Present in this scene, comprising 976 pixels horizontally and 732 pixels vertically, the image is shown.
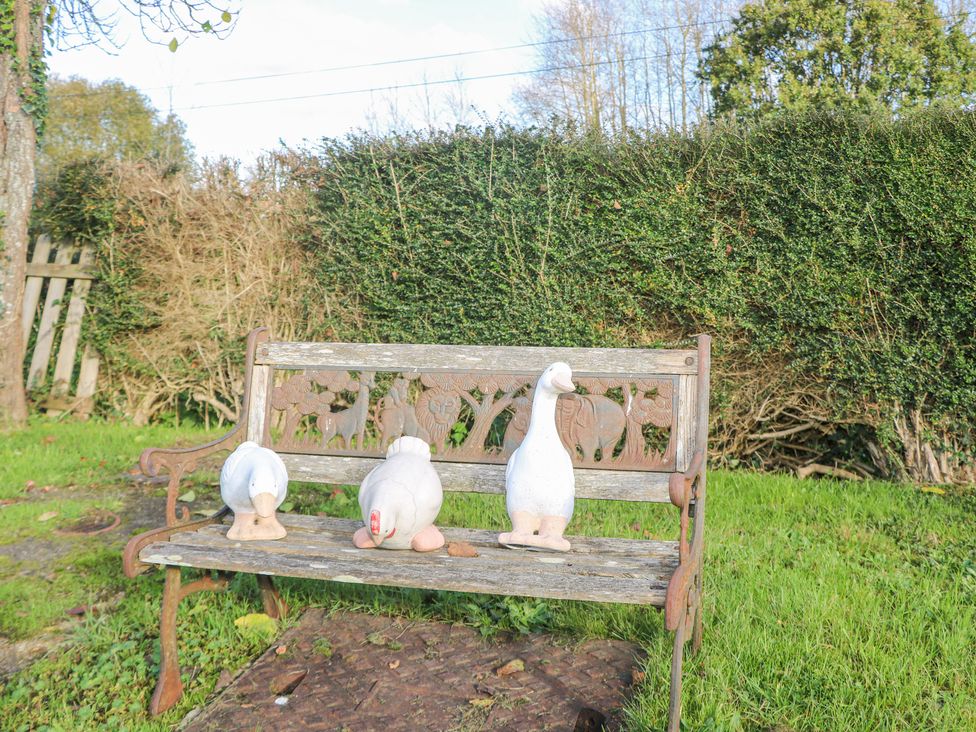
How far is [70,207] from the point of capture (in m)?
7.22

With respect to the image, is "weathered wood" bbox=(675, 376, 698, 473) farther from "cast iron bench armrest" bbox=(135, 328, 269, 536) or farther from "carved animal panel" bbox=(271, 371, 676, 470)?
"cast iron bench armrest" bbox=(135, 328, 269, 536)

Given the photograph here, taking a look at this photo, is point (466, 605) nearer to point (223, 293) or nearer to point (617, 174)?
point (617, 174)

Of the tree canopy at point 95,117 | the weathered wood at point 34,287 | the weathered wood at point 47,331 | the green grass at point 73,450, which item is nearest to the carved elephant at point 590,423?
the green grass at point 73,450

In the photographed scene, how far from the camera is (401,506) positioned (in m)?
2.50

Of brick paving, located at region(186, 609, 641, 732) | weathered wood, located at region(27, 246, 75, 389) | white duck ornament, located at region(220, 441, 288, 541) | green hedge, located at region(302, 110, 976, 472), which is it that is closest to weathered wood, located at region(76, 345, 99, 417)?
weathered wood, located at region(27, 246, 75, 389)

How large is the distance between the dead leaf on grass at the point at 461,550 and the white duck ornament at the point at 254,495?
66cm

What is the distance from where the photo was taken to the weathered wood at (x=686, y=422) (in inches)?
113

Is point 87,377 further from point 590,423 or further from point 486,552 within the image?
point 486,552

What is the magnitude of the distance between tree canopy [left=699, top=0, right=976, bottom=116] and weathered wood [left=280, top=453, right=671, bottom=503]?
12.4 m

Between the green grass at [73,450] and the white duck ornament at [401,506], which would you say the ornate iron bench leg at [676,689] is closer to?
the white duck ornament at [401,506]

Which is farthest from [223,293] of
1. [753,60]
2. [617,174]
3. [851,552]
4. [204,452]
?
[753,60]

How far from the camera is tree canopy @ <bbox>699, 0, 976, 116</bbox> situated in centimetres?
1452

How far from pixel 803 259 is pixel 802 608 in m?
2.55

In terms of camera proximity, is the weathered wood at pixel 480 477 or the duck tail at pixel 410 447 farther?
the weathered wood at pixel 480 477
